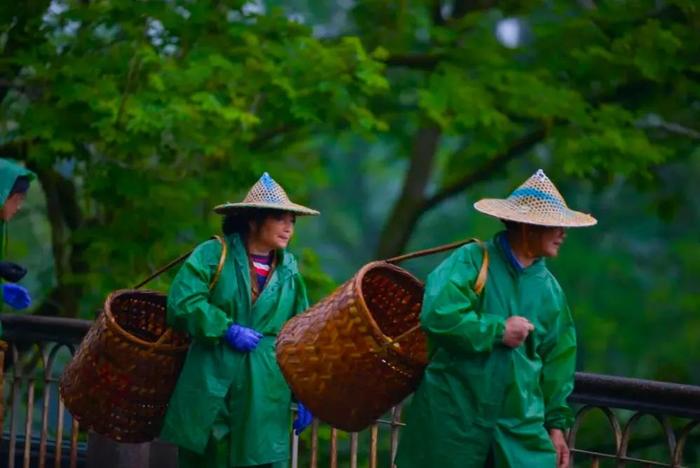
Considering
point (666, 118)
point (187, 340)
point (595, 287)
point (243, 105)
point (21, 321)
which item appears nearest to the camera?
point (187, 340)

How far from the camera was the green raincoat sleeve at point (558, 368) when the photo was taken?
17.2 ft

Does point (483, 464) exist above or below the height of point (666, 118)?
below

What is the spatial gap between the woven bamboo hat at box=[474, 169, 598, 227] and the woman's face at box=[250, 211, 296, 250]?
1.00 meters

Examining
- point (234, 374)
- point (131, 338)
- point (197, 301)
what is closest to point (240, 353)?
point (234, 374)

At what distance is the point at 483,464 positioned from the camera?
5.18 meters

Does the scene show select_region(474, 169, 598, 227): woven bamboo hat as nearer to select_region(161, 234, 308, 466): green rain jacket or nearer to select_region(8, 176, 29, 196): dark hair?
select_region(161, 234, 308, 466): green rain jacket

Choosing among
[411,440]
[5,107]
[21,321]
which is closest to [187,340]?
[411,440]

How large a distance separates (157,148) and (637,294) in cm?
1582

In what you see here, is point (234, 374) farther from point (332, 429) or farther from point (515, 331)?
point (515, 331)

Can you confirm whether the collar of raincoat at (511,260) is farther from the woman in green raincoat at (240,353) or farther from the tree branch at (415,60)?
the tree branch at (415,60)

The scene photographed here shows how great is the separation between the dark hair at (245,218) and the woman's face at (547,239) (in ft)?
4.06

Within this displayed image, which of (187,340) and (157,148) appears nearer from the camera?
(187,340)

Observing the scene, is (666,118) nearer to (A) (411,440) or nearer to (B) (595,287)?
(A) (411,440)

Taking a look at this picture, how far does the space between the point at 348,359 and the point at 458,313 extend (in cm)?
61
